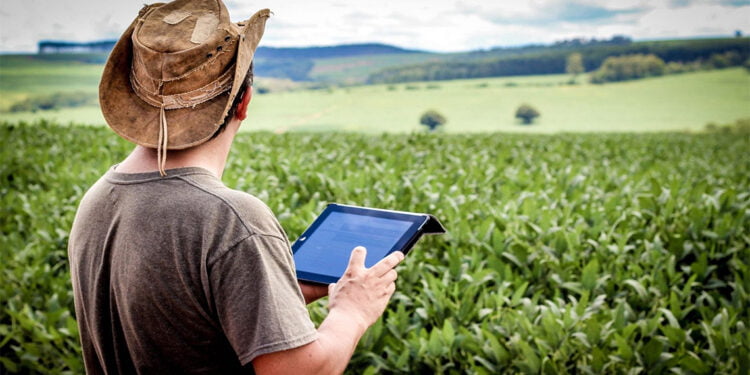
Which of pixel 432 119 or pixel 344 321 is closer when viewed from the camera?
pixel 344 321

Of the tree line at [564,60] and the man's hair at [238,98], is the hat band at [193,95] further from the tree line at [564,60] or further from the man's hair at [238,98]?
the tree line at [564,60]

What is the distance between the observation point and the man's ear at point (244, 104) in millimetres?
1779

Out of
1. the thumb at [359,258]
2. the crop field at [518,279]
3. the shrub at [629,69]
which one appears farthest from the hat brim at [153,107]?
the shrub at [629,69]

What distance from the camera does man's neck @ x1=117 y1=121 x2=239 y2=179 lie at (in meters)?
1.69

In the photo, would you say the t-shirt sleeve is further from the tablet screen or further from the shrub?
the shrub

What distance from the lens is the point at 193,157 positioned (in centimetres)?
169

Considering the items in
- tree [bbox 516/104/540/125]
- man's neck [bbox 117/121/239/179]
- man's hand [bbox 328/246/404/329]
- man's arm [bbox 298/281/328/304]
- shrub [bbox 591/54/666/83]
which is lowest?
tree [bbox 516/104/540/125]

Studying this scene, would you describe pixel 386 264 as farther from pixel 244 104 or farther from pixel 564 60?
pixel 564 60

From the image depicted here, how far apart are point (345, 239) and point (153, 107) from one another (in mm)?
708

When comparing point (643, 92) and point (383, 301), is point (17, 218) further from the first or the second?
point (643, 92)

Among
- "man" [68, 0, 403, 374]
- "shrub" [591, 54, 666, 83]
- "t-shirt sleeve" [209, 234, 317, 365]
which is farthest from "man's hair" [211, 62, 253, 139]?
"shrub" [591, 54, 666, 83]

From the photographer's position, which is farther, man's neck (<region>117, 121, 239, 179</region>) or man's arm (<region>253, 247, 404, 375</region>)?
man's neck (<region>117, 121, 239, 179</region>)

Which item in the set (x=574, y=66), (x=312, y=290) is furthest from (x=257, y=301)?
(x=574, y=66)

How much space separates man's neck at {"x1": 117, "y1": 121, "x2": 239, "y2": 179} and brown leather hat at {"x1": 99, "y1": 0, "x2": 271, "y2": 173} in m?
0.04
